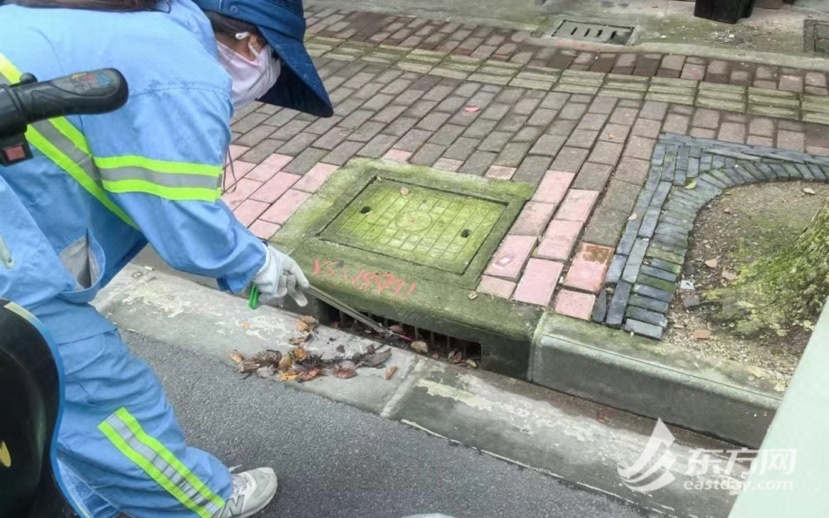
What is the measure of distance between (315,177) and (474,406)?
1725 millimetres

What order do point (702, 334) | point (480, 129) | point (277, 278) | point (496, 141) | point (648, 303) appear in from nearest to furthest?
point (277, 278) → point (702, 334) → point (648, 303) → point (496, 141) → point (480, 129)

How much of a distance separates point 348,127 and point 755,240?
8.05ft

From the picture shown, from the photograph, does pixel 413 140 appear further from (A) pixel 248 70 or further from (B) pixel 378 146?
(A) pixel 248 70

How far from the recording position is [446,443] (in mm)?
2510

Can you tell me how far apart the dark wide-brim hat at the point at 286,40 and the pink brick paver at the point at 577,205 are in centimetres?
157

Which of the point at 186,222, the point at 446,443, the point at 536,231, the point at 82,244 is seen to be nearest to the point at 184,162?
the point at 186,222

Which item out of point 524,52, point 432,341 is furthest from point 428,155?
point 524,52

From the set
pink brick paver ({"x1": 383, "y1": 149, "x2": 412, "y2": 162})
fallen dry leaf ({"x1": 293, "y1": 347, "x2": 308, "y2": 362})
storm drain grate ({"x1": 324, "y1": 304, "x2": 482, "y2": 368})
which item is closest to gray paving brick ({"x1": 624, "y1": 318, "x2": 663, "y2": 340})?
storm drain grate ({"x1": 324, "y1": 304, "x2": 482, "y2": 368})

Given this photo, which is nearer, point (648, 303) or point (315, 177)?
point (648, 303)

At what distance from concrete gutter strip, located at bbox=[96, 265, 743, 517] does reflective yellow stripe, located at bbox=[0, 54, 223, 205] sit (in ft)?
4.62

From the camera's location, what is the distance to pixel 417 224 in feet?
11.0

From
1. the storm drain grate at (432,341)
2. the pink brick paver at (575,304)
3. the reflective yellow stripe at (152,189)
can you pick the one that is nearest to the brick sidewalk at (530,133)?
the pink brick paver at (575,304)

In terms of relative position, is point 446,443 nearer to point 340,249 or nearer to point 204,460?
point 204,460

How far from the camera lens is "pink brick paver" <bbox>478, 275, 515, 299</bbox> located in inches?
113
